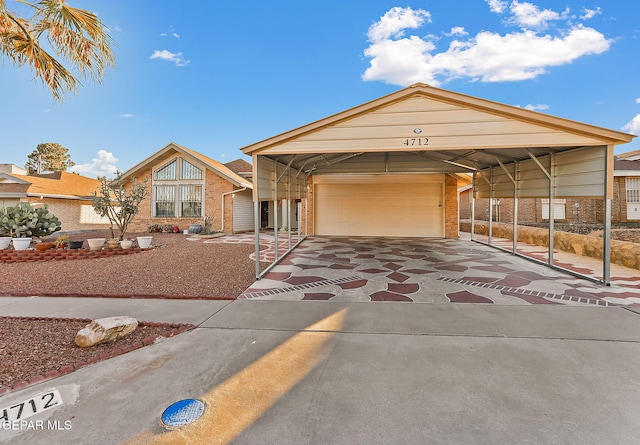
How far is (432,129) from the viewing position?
527 cm

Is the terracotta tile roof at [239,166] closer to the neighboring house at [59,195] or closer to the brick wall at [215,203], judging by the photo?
the brick wall at [215,203]

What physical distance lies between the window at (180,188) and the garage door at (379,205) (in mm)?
6721

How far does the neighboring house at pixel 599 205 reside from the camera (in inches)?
626

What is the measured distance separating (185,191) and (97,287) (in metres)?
11.3

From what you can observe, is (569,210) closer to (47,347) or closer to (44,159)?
(47,347)

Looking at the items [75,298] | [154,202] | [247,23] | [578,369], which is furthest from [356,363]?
[154,202]

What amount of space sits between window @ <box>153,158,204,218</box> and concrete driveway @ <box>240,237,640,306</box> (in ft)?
30.8

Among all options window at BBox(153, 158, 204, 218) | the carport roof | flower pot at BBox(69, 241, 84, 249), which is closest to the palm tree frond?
the carport roof

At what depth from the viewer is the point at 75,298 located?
4715mm

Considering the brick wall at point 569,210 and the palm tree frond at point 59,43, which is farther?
the brick wall at point 569,210

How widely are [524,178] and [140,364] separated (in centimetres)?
932

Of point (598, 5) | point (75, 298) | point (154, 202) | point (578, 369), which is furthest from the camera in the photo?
point (154, 202)

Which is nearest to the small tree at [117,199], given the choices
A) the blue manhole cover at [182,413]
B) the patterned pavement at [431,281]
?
the patterned pavement at [431,281]

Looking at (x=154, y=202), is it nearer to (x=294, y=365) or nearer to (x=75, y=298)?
(x=75, y=298)
